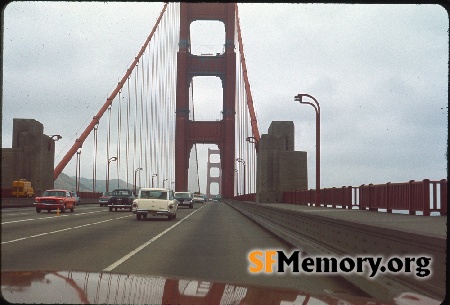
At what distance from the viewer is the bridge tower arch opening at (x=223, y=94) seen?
308ft

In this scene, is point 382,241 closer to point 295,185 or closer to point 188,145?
point 295,185

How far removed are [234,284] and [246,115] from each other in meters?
72.9

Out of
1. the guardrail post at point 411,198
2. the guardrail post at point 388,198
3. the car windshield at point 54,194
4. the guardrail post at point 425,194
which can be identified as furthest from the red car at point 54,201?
the guardrail post at point 425,194

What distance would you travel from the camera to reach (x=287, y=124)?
2020 inches

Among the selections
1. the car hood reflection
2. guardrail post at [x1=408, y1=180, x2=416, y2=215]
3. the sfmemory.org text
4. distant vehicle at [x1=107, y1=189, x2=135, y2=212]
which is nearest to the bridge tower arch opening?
distant vehicle at [x1=107, y1=189, x2=135, y2=212]

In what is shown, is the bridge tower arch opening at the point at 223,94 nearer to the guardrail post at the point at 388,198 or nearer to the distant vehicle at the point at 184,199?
the distant vehicle at the point at 184,199

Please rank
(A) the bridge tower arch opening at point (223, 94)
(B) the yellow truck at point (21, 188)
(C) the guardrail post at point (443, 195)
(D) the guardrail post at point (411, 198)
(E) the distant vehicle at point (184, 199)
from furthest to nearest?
(A) the bridge tower arch opening at point (223, 94)
(E) the distant vehicle at point (184, 199)
(B) the yellow truck at point (21, 188)
(D) the guardrail post at point (411, 198)
(C) the guardrail post at point (443, 195)

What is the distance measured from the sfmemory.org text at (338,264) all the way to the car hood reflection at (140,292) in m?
1.42

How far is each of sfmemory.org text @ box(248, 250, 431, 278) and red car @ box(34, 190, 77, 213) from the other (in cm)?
2646

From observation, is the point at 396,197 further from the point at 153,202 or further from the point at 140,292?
the point at 140,292

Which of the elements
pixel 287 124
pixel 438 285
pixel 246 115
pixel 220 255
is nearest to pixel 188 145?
pixel 246 115

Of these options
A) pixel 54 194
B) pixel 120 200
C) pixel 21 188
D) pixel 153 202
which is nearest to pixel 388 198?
pixel 153 202

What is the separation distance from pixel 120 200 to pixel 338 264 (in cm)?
3282

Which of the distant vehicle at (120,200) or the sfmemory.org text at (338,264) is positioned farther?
the distant vehicle at (120,200)
